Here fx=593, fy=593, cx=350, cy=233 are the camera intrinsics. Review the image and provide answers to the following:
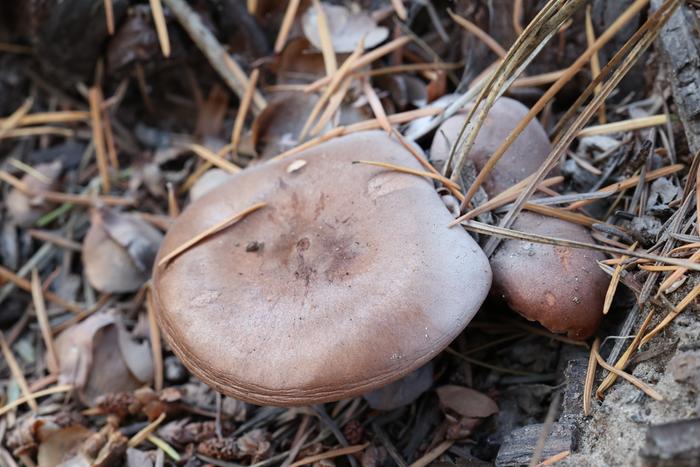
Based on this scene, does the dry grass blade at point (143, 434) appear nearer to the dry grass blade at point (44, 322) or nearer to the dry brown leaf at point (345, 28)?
the dry grass blade at point (44, 322)

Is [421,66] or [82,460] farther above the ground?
[421,66]

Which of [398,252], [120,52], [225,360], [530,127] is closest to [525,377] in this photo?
[398,252]

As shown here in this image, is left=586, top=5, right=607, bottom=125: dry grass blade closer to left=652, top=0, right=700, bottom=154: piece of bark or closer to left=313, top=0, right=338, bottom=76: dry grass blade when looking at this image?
left=652, top=0, right=700, bottom=154: piece of bark

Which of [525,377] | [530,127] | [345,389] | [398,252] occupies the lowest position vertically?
[525,377]

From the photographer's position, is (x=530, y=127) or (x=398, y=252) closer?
(x=398, y=252)

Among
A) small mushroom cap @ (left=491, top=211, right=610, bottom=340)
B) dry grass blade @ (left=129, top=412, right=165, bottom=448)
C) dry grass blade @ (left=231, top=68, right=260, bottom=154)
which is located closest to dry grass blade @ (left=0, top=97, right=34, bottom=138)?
dry grass blade @ (left=231, top=68, right=260, bottom=154)

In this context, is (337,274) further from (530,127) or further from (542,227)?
(530,127)

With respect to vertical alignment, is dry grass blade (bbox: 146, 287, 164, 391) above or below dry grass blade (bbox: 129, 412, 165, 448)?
above
